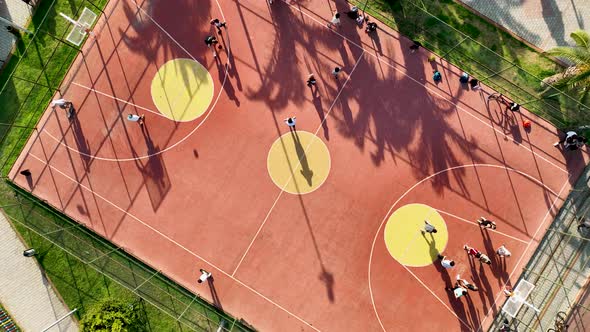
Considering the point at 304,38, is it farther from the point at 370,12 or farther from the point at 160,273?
the point at 160,273

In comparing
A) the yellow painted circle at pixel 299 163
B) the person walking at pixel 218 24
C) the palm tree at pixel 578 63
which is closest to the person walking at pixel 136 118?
the person walking at pixel 218 24

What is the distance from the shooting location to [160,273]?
57.2 feet

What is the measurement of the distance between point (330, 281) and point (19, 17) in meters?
19.9

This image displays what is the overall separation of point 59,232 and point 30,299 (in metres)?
3.44

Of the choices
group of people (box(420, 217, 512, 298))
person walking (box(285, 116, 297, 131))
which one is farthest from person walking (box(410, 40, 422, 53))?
group of people (box(420, 217, 512, 298))

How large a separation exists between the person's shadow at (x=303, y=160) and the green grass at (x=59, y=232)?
7399 millimetres

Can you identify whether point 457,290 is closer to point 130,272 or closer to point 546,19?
point 546,19

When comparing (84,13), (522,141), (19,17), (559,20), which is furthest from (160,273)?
(559,20)

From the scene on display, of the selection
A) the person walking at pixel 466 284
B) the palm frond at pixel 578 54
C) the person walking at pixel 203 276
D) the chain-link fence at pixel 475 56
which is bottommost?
the person walking at pixel 203 276

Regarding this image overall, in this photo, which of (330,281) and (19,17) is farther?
(19,17)

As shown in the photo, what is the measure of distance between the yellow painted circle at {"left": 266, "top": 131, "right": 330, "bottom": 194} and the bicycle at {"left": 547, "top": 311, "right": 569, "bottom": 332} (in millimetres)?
12006

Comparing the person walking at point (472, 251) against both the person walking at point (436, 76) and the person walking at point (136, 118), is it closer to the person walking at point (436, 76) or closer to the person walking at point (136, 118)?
the person walking at point (436, 76)

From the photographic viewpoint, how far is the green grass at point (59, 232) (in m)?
17.3

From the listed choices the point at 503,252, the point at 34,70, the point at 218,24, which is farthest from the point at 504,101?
the point at 34,70
